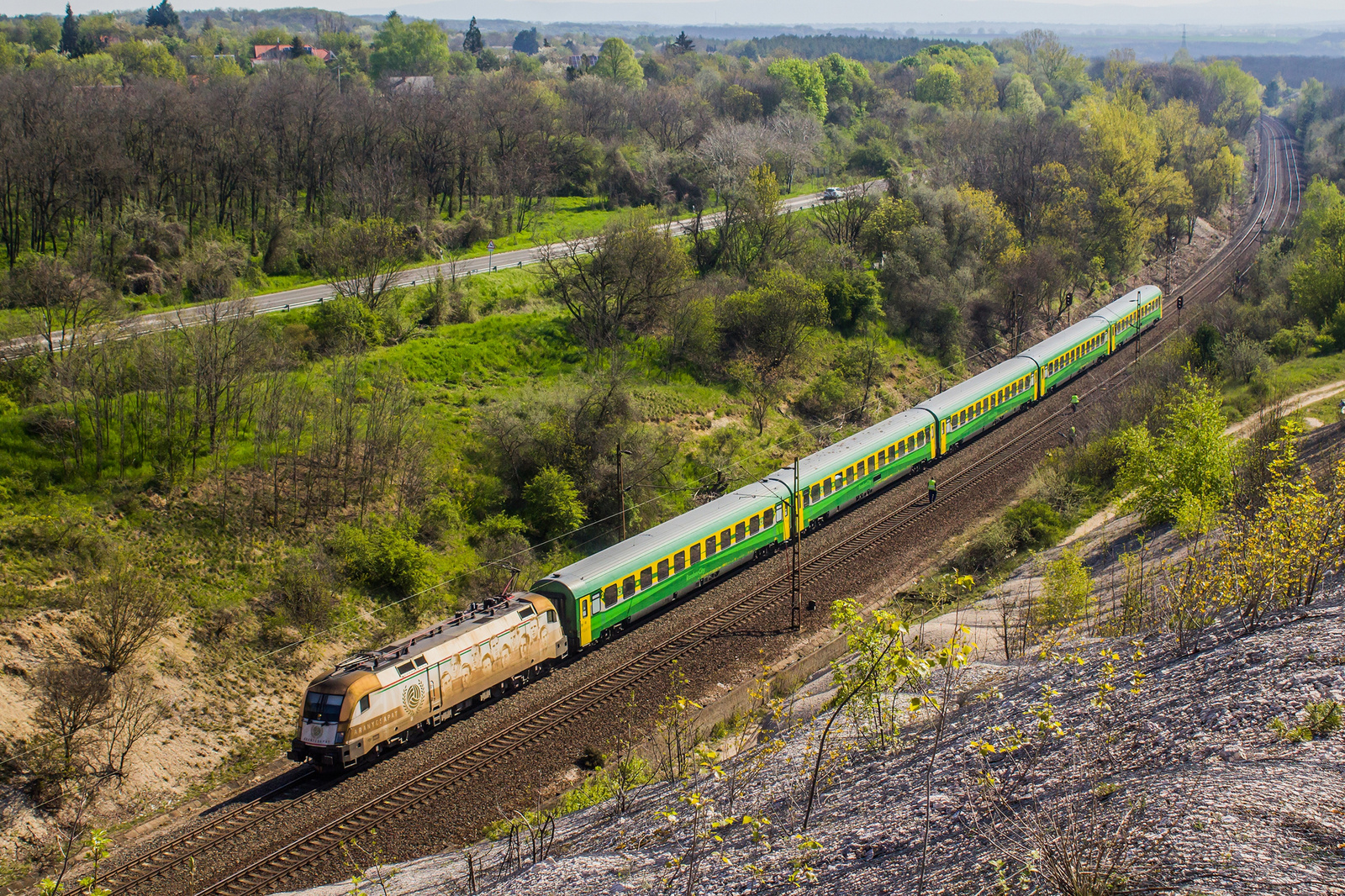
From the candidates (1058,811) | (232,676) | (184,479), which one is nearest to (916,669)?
(1058,811)

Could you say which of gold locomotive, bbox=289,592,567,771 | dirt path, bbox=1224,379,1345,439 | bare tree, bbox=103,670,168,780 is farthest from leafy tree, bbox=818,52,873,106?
bare tree, bbox=103,670,168,780

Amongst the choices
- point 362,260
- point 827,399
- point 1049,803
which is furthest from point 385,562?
point 827,399

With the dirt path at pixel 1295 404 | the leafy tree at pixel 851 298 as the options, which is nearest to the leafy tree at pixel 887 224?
the leafy tree at pixel 851 298

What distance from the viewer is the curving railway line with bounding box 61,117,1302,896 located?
63.2ft

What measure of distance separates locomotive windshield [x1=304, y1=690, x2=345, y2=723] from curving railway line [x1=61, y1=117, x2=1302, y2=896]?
5.59 ft

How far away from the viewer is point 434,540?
112ft

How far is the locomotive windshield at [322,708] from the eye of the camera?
21844mm

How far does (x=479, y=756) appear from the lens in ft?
76.8

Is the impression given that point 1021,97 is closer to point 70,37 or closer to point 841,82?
point 841,82

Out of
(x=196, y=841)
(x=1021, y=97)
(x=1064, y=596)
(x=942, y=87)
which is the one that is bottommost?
(x=196, y=841)

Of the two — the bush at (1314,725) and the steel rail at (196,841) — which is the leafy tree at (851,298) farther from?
the bush at (1314,725)

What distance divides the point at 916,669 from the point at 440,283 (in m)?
40.6

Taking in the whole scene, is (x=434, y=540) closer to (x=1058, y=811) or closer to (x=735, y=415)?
(x=735, y=415)

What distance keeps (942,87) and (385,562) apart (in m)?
122
